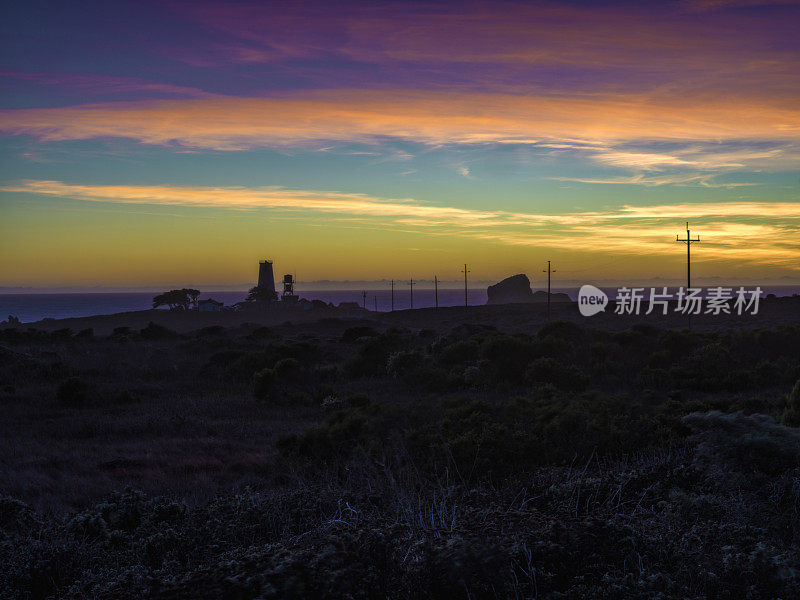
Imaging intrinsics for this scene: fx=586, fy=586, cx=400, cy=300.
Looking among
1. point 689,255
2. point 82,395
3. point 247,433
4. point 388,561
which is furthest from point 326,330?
point 388,561

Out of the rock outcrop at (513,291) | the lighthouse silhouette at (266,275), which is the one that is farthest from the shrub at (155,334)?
the rock outcrop at (513,291)

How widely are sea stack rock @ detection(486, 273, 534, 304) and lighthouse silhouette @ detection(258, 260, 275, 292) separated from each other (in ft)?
294

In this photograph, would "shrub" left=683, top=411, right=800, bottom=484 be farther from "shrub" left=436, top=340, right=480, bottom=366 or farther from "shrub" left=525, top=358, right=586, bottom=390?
"shrub" left=436, top=340, right=480, bottom=366

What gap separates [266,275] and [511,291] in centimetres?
9662

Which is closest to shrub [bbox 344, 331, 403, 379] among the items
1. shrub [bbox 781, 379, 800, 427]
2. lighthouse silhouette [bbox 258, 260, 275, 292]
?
shrub [bbox 781, 379, 800, 427]

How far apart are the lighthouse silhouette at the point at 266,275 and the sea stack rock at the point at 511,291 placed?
89716 millimetres

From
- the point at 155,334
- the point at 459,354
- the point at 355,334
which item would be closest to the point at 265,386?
the point at 459,354

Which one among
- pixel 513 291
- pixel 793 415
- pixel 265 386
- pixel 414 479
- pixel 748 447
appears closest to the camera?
pixel 748 447

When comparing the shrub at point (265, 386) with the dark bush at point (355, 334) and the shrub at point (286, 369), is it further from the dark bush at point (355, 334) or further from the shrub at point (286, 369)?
the dark bush at point (355, 334)

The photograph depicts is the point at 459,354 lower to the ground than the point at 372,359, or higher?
higher

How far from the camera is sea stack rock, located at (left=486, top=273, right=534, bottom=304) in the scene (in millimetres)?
179375

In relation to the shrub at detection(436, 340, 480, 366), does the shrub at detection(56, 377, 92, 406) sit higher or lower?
lower

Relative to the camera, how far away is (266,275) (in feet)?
343

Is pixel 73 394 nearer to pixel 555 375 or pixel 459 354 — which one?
pixel 459 354
